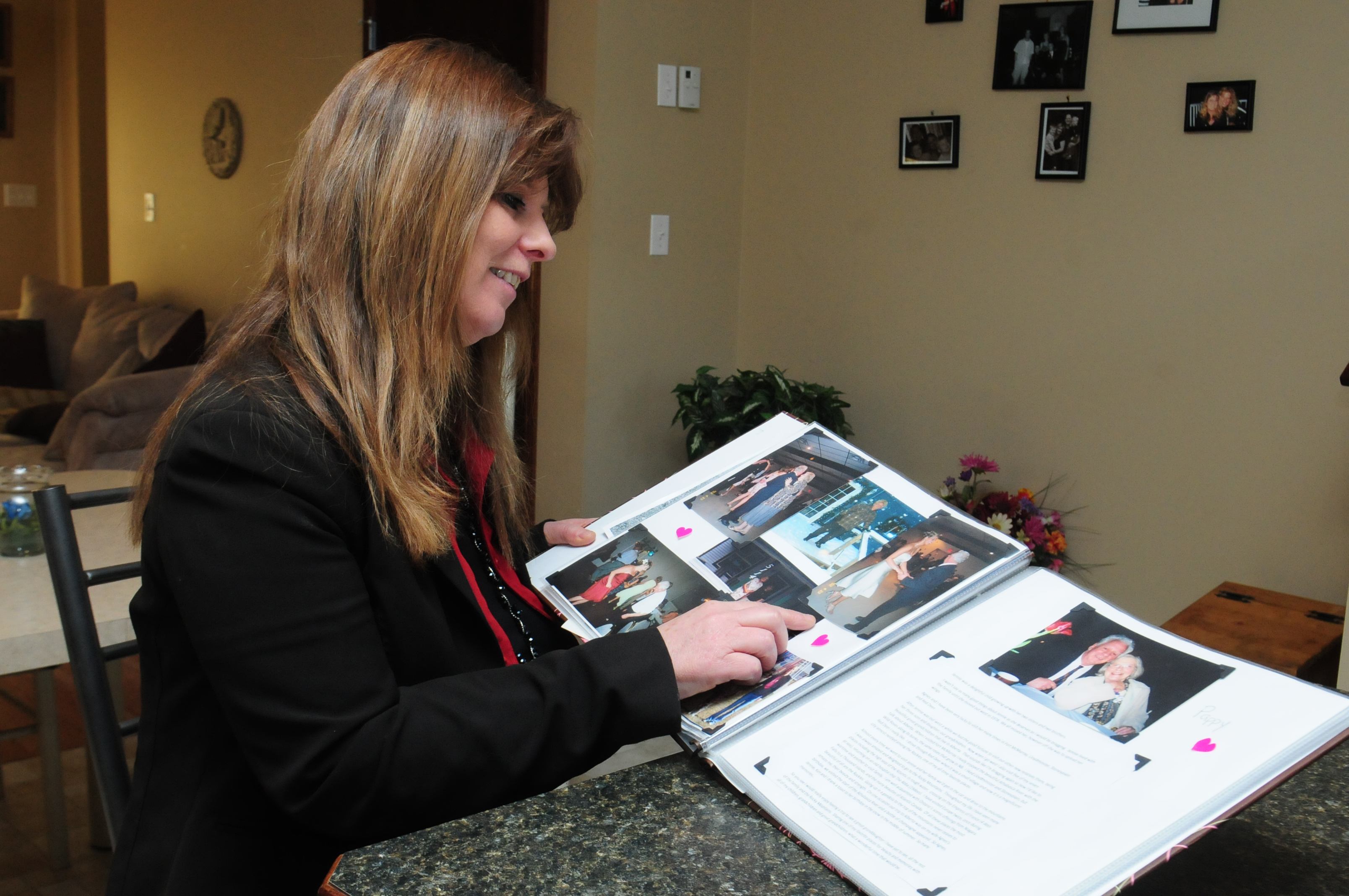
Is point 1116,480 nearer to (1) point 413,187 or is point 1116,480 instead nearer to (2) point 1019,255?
(2) point 1019,255

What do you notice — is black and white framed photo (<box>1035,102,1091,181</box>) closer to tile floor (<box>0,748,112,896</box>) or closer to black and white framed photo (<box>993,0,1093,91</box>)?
black and white framed photo (<box>993,0,1093,91</box>)

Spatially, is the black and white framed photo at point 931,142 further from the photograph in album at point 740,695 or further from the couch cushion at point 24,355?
the couch cushion at point 24,355

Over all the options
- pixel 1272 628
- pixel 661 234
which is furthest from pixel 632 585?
pixel 661 234

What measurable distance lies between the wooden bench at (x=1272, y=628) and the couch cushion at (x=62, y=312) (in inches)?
204

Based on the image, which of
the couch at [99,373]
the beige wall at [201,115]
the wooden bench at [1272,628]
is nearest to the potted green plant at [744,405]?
the wooden bench at [1272,628]

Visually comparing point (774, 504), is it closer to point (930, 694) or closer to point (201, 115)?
point (930, 694)

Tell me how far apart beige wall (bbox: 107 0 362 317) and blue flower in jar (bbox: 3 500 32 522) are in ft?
9.16

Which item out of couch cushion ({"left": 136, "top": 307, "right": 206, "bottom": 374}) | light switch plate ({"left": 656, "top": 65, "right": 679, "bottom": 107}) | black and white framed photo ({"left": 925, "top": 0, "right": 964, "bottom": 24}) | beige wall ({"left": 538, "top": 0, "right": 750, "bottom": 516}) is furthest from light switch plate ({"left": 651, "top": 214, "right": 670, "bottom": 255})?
couch cushion ({"left": 136, "top": 307, "right": 206, "bottom": 374})

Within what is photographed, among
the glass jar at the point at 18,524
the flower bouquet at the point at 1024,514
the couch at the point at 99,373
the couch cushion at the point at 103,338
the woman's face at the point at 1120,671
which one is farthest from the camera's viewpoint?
the couch cushion at the point at 103,338

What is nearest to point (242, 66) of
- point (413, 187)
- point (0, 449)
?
point (0, 449)

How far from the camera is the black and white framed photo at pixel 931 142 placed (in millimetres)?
3100

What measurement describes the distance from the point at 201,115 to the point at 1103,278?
178 inches

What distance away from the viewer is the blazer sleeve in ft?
2.43

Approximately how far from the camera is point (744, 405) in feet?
10.9
